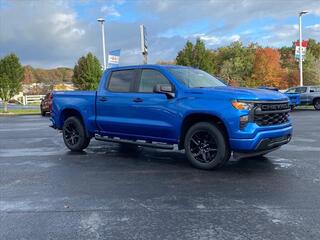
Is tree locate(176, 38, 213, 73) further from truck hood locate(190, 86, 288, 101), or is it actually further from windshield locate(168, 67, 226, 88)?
truck hood locate(190, 86, 288, 101)

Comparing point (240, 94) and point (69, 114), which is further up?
point (240, 94)

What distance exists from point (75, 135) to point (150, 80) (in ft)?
9.18

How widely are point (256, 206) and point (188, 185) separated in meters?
1.48

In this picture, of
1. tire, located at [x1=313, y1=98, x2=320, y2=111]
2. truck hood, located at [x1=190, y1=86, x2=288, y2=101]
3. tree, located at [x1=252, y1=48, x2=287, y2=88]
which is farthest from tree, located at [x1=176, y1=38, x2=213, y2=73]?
tree, located at [x1=252, y1=48, x2=287, y2=88]

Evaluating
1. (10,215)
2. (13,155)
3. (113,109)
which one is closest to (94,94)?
(113,109)

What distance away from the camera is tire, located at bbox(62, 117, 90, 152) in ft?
34.6

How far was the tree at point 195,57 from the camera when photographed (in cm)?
3412

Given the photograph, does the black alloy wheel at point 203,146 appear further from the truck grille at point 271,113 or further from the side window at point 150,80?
the side window at point 150,80

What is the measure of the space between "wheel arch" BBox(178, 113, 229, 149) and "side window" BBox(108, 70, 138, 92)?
158 centimetres

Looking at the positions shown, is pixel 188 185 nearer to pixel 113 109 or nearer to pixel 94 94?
pixel 113 109

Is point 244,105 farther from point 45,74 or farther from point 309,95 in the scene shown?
point 45,74

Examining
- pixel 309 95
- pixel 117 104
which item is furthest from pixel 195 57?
pixel 117 104

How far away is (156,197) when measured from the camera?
6258 millimetres

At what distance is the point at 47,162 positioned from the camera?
9430 mm
